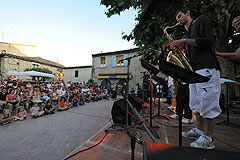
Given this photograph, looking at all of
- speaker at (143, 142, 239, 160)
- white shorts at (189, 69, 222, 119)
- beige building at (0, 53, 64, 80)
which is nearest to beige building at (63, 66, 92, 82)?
beige building at (0, 53, 64, 80)

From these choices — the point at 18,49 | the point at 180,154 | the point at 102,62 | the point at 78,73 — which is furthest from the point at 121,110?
the point at 18,49

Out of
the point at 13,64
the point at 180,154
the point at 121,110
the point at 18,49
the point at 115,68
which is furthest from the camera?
the point at 18,49

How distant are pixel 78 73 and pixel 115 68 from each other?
833 centimetres

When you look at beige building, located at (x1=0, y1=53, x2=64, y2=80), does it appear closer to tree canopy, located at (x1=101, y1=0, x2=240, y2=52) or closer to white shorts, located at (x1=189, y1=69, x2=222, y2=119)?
tree canopy, located at (x1=101, y1=0, x2=240, y2=52)

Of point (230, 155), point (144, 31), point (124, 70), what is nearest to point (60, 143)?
point (230, 155)

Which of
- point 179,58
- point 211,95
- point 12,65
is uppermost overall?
point 12,65

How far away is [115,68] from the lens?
632 inches

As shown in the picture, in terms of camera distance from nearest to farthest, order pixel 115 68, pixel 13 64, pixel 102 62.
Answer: pixel 13 64 → pixel 115 68 → pixel 102 62

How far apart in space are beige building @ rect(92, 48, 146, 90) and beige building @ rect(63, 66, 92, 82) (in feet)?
7.51

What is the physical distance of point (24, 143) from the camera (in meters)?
2.13

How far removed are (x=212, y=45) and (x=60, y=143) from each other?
3060mm

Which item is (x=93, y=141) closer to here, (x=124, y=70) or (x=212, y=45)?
(x=212, y=45)

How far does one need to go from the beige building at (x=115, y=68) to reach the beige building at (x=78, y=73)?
2290 mm

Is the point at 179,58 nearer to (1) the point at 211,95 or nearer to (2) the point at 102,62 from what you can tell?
(1) the point at 211,95
